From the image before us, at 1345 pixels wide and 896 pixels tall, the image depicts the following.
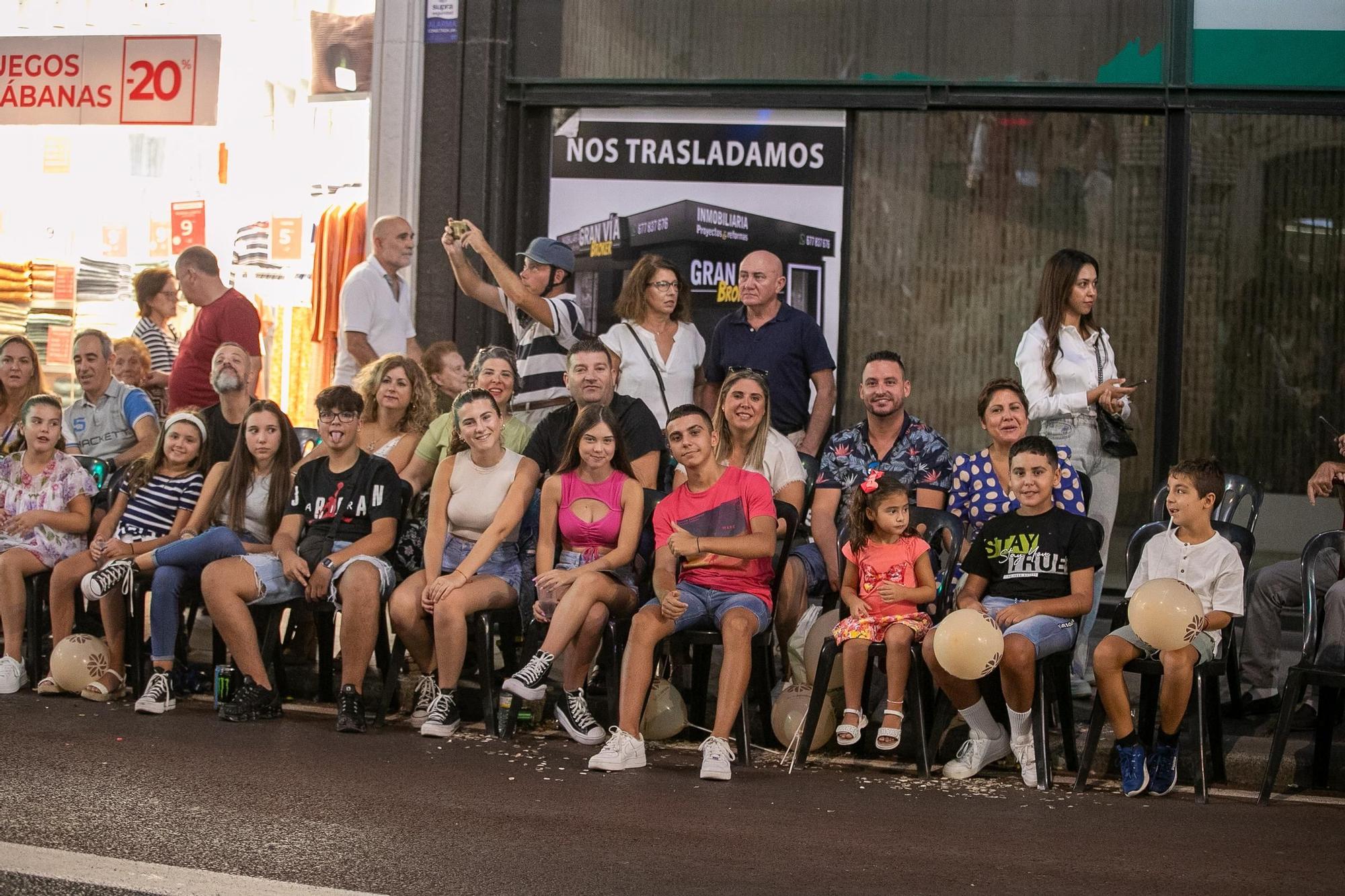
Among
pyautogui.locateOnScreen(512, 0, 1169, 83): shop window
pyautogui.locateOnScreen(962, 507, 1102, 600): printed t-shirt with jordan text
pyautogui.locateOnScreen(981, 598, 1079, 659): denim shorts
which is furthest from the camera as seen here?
pyautogui.locateOnScreen(512, 0, 1169, 83): shop window

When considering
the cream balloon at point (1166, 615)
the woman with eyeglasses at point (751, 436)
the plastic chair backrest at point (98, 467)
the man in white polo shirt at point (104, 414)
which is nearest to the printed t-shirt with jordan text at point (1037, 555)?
the cream balloon at point (1166, 615)

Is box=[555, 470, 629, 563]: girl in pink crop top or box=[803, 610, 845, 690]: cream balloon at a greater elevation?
box=[555, 470, 629, 563]: girl in pink crop top

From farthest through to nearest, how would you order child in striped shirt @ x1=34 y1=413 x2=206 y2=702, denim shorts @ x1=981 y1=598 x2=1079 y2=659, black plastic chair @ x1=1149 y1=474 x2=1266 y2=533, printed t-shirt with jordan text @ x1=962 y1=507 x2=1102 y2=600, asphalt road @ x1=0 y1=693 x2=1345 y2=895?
child in striped shirt @ x1=34 y1=413 x2=206 y2=702
black plastic chair @ x1=1149 y1=474 x2=1266 y2=533
printed t-shirt with jordan text @ x1=962 y1=507 x2=1102 y2=600
denim shorts @ x1=981 y1=598 x2=1079 y2=659
asphalt road @ x1=0 y1=693 x2=1345 y2=895

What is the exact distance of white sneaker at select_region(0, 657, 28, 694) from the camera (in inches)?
302

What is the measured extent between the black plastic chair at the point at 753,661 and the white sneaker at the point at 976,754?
0.80 m

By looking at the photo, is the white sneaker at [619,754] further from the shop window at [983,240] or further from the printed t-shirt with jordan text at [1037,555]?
the shop window at [983,240]

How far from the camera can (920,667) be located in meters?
6.59

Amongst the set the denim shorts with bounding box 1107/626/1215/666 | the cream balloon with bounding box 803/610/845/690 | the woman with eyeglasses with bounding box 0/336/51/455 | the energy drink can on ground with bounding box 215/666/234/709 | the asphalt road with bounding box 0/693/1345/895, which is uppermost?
the woman with eyeglasses with bounding box 0/336/51/455

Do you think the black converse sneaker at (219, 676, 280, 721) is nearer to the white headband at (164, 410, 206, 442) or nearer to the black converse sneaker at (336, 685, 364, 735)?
the black converse sneaker at (336, 685, 364, 735)

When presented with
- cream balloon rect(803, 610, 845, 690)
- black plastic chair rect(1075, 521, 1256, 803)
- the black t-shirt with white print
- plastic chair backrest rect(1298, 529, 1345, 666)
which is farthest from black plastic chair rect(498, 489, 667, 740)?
plastic chair backrest rect(1298, 529, 1345, 666)

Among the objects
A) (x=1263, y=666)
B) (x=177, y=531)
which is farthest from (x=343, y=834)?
(x=1263, y=666)

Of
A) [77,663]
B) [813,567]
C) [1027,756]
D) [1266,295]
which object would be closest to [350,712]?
[77,663]

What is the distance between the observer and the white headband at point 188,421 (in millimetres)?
8039

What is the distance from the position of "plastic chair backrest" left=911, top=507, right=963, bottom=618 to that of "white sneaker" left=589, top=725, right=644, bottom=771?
1402mm
